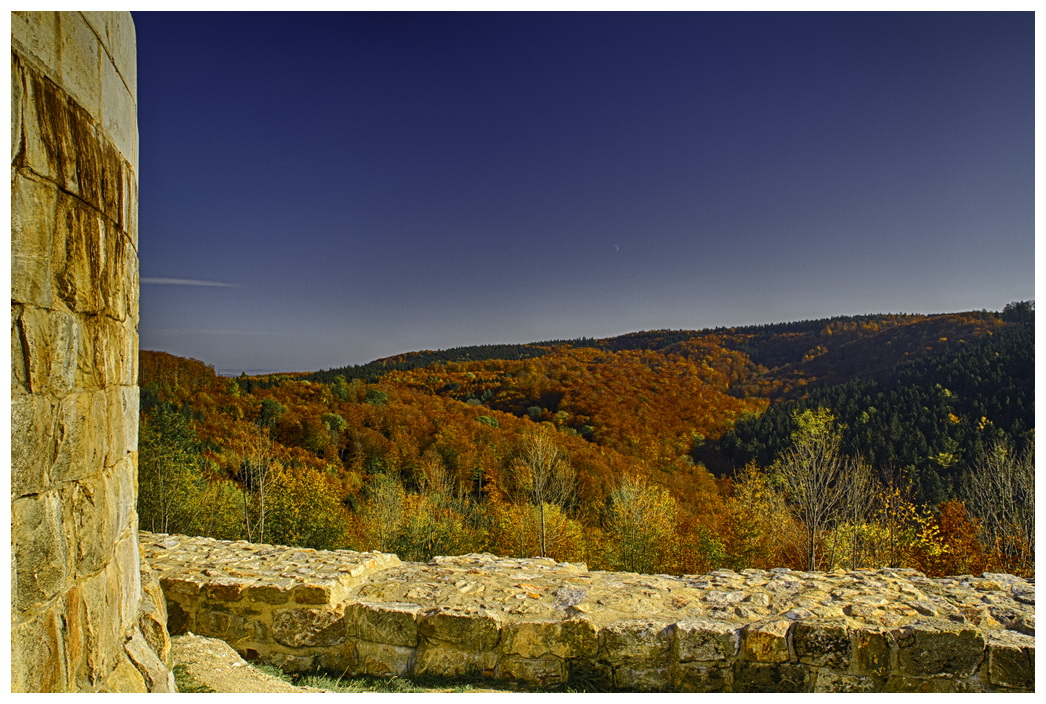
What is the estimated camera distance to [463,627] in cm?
452

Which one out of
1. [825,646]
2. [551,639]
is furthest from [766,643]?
[551,639]

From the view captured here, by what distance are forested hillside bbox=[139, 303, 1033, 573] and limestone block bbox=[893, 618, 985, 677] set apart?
38.8 feet

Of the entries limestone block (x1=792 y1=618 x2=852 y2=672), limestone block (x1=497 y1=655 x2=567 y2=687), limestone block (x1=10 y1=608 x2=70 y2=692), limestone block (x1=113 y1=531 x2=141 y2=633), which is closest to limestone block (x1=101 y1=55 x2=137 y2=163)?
limestone block (x1=113 y1=531 x2=141 y2=633)

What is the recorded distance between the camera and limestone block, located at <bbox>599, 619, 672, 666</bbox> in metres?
4.34

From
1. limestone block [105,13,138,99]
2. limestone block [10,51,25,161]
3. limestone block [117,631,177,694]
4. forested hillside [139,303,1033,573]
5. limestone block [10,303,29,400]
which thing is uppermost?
limestone block [105,13,138,99]

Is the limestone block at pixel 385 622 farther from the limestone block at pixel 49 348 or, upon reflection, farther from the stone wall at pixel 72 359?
the limestone block at pixel 49 348

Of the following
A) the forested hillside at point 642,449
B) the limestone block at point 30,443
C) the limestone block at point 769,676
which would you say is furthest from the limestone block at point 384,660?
the forested hillside at point 642,449

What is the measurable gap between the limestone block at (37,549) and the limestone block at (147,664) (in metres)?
0.80

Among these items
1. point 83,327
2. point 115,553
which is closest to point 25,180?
point 83,327

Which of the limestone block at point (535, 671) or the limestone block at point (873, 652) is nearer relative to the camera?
the limestone block at point (873, 652)

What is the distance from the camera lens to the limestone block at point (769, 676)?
4.18 m

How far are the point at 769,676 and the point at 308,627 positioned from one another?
3.66 meters

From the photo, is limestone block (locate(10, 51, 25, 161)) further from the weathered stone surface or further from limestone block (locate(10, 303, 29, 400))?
the weathered stone surface

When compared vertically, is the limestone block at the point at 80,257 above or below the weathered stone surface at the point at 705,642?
above
